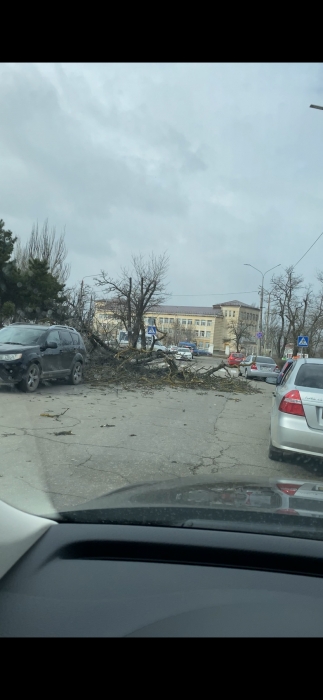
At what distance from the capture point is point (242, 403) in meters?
14.9

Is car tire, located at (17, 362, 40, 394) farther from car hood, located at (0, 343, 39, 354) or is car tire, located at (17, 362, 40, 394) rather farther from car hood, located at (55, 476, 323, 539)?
car hood, located at (55, 476, 323, 539)

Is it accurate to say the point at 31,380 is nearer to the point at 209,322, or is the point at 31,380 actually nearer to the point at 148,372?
the point at 148,372

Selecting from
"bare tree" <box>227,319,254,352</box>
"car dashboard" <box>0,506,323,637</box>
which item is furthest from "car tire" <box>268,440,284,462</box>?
"bare tree" <box>227,319,254,352</box>

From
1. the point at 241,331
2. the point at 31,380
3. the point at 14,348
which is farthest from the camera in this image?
the point at 241,331

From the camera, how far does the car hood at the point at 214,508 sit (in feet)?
8.90

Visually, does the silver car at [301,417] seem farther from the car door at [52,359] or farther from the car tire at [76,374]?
the car tire at [76,374]

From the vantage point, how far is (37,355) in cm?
1314

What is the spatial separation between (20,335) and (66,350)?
Result: 5.00ft

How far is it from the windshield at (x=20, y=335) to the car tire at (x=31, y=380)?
0.84 metres

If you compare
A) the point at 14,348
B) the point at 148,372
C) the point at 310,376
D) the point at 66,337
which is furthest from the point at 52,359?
the point at 310,376

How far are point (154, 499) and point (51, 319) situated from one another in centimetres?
2474
